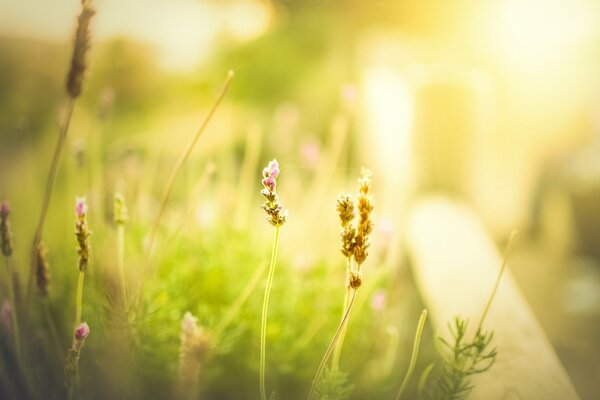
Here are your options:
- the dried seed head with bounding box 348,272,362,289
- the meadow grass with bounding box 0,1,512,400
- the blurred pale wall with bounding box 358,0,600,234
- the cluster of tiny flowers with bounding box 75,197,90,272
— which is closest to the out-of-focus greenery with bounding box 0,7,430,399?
the meadow grass with bounding box 0,1,512,400

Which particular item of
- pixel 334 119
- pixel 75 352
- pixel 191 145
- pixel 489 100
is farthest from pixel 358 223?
pixel 334 119

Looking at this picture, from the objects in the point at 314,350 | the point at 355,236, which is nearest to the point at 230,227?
the point at 314,350

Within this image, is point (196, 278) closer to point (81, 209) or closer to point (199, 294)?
point (199, 294)

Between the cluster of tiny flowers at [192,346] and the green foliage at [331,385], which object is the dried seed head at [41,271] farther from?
the green foliage at [331,385]

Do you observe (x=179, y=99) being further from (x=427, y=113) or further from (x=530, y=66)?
(x=530, y=66)

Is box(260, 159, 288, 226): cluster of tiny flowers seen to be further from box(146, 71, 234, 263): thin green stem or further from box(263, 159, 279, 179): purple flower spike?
box(146, 71, 234, 263): thin green stem

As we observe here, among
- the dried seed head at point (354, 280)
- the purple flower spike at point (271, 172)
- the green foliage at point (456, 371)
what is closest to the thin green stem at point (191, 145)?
the purple flower spike at point (271, 172)
